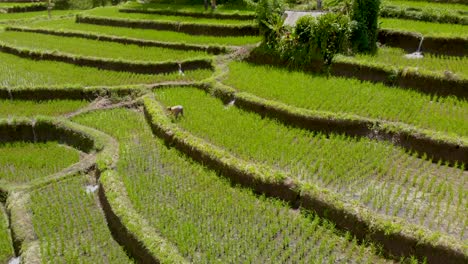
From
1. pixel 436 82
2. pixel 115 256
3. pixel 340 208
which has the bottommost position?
pixel 115 256

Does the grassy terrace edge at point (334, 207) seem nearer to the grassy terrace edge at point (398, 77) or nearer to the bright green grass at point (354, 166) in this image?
the bright green grass at point (354, 166)

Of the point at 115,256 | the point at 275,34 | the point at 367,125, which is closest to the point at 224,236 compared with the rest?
the point at 115,256

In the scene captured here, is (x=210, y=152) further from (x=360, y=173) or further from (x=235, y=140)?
(x=360, y=173)

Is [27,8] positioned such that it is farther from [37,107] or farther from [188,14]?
[37,107]

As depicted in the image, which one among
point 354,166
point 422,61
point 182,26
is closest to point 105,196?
point 354,166

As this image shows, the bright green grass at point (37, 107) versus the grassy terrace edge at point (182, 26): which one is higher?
the grassy terrace edge at point (182, 26)

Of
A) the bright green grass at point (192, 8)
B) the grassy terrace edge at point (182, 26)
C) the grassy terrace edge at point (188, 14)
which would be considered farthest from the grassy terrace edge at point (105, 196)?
the bright green grass at point (192, 8)

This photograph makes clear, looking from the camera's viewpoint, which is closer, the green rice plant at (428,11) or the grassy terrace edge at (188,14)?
the green rice plant at (428,11)
